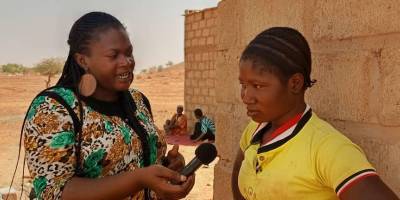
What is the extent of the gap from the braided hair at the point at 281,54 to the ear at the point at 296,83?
14 millimetres

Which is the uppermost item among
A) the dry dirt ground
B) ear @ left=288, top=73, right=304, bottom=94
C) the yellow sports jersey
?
ear @ left=288, top=73, right=304, bottom=94

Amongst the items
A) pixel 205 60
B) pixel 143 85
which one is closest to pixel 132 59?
pixel 205 60

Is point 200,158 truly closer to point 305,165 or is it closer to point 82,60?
point 305,165

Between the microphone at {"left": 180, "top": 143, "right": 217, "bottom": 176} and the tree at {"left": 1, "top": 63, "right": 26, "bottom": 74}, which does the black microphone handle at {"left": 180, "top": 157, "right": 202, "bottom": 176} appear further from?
the tree at {"left": 1, "top": 63, "right": 26, "bottom": 74}

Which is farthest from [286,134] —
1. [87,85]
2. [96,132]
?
[87,85]

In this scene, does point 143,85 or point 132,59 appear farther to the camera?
point 143,85

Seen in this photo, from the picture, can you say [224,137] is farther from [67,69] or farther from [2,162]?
[2,162]

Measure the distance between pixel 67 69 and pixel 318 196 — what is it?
130cm

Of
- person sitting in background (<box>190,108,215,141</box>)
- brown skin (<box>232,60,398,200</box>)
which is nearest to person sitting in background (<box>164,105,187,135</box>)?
person sitting in background (<box>190,108,215,141</box>)

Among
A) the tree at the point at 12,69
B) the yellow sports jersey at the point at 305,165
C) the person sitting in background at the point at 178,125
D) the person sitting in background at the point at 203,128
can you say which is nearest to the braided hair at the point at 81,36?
the yellow sports jersey at the point at 305,165

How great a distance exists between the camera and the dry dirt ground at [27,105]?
880 centimetres

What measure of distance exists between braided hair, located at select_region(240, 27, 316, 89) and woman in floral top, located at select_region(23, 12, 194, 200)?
534 mm

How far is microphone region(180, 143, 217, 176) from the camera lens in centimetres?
187

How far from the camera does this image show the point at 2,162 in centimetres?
1066
